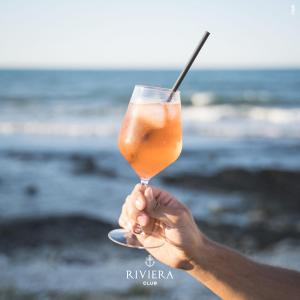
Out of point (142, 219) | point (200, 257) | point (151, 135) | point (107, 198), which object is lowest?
point (107, 198)

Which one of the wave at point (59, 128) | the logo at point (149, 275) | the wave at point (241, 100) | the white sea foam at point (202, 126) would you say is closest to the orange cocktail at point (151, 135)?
the logo at point (149, 275)

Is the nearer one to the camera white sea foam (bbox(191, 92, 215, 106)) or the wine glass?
the wine glass

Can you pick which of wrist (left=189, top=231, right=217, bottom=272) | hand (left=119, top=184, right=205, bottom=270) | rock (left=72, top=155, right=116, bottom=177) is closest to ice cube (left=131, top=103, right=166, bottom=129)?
hand (left=119, top=184, right=205, bottom=270)

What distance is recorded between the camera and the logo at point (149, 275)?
4.04 m

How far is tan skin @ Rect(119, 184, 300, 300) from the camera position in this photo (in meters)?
1.99

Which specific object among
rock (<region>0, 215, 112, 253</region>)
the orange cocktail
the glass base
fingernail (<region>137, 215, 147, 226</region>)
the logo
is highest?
the orange cocktail

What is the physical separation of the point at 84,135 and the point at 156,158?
1112 cm

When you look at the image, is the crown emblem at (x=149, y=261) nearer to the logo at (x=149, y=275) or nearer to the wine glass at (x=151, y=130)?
the logo at (x=149, y=275)

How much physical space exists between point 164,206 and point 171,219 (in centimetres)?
6

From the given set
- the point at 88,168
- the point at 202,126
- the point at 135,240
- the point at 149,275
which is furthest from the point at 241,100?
the point at 135,240

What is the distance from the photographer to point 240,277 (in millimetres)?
2006

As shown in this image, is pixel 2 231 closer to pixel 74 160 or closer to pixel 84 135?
pixel 74 160

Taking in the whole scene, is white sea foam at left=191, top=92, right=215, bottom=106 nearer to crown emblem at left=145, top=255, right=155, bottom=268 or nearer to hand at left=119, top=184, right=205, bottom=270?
crown emblem at left=145, top=255, right=155, bottom=268

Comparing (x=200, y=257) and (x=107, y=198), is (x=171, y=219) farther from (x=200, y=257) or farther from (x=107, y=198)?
(x=107, y=198)
